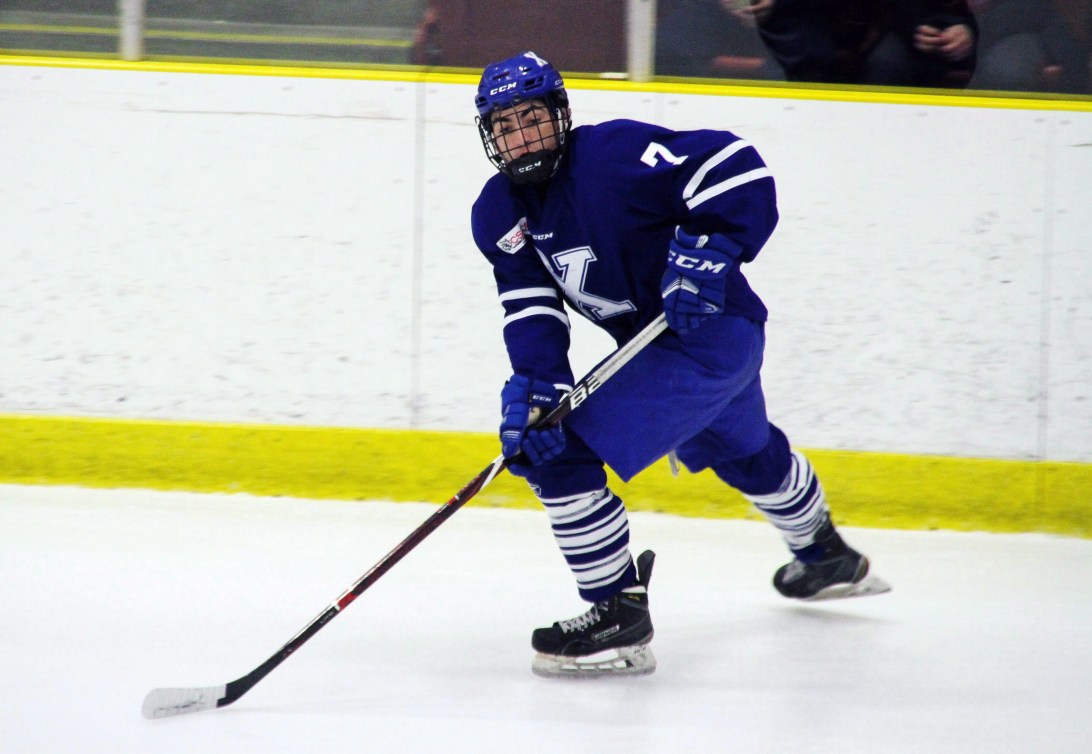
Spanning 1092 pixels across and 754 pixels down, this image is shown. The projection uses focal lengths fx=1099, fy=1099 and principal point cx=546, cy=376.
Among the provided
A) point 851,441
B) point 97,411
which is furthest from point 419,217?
point 851,441

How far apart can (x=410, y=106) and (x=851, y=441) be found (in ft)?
4.86

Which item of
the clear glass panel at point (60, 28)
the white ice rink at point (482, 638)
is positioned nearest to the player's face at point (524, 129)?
the white ice rink at point (482, 638)

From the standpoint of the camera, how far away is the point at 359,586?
1815mm

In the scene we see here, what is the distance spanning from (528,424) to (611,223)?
0.37m

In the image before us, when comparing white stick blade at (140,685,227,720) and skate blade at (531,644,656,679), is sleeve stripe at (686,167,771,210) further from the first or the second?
white stick blade at (140,685,227,720)

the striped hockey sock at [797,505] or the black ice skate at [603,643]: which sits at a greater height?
the striped hockey sock at [797,505]

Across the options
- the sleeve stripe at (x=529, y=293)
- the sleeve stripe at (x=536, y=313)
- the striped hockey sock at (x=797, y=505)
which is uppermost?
the sleeve stripe at (x=529, y=293)

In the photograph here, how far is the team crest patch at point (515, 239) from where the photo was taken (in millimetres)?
1919

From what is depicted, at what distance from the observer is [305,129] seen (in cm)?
300

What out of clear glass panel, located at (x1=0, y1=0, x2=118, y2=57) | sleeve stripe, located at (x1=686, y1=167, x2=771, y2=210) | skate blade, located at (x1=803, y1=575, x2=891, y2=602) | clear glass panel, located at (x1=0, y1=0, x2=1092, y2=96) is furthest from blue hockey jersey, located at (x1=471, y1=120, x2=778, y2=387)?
clear glass panel, located at (x1=0, y1=0, x2=118, y2=57)

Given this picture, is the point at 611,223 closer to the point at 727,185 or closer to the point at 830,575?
the point at 727,185

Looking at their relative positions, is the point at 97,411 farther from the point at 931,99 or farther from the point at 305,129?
the point at 931,99

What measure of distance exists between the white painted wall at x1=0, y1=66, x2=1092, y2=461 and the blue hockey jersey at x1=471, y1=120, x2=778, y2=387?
101 centimetres

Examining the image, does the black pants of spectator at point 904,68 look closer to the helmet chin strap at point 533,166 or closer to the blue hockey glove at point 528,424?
the helmet chin strap at point 533,166
